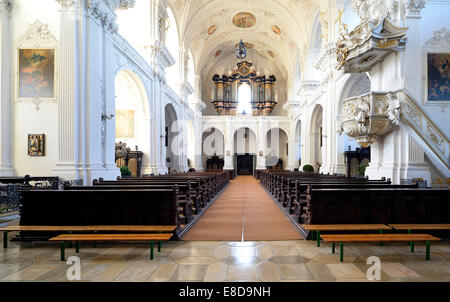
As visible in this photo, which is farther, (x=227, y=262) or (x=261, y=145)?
(x=261, y=145)

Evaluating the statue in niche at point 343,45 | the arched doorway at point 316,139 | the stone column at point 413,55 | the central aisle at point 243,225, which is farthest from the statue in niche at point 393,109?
the arched doorway at point 316,139

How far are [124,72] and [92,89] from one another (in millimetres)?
4358

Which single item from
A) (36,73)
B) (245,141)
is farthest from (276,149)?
(36,73)

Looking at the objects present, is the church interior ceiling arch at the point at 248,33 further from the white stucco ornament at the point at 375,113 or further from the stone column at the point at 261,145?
the white stucco ornament at the point at 375,113

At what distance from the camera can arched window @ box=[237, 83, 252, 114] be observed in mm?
28828

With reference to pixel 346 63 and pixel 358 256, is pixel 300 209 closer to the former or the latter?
pixel 358 256

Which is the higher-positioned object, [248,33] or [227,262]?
[248,33]

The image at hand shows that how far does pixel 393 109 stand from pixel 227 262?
650 centimetres

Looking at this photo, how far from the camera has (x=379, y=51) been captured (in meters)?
7.75

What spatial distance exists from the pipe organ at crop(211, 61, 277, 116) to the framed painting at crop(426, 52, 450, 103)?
19.9 meters

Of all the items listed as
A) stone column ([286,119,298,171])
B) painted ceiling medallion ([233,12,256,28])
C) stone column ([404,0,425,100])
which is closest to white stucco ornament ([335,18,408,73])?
stone column ([404,0,425,100])

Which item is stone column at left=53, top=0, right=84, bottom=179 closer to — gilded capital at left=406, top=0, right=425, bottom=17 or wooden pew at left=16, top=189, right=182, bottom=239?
wooden pew at left=16, top=189, right=182, bottom=239

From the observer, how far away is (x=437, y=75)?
25.5ft

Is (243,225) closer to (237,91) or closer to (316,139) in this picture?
(316,139)
